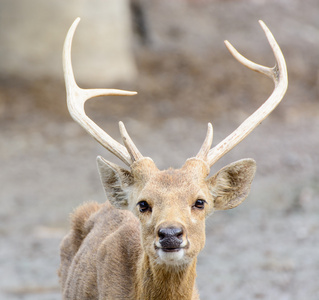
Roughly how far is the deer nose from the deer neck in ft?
1.74

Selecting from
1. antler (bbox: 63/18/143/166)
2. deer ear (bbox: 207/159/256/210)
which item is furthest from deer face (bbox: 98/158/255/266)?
antler (bbox: 63/18/143/166)

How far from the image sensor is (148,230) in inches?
212

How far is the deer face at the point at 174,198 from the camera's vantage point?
512 cm

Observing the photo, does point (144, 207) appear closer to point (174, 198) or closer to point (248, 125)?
point (174, 198)

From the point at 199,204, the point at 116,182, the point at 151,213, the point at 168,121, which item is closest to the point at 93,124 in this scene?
the point at 116,182

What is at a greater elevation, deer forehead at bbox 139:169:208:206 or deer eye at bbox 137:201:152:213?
deer forehead at bbox 139:169:208:206

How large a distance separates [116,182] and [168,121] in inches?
380

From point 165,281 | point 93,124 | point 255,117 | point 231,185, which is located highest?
point 255,117

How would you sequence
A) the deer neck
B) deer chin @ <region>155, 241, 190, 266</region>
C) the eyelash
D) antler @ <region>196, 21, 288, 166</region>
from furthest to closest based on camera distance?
1. antler @ <region>196, 21, 288, 166</region>
2. the deer neck
3. the eyelash
4. deer chin @ <region>155, 241, 190, 266</region>

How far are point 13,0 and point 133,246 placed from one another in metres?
11.6

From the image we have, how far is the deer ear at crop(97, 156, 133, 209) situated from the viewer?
5863 mm

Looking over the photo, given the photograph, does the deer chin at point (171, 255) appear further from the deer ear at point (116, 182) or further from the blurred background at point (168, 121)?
the blurred background at point (168, 121)

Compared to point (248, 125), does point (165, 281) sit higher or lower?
lower

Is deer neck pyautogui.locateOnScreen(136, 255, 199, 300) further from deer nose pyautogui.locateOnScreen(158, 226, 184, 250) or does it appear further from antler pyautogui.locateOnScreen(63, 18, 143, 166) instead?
antler pyautogui.locateOnScreen(63, 18, 143, 166)
